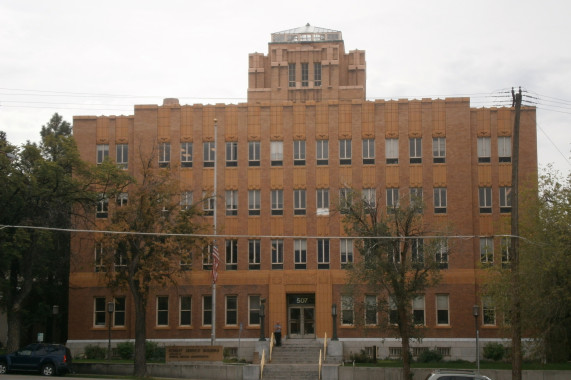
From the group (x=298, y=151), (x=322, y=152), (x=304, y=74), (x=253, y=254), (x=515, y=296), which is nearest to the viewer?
(x=515, y=296)

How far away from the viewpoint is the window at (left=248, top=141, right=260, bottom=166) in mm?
56562

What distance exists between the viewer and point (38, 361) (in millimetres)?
40656

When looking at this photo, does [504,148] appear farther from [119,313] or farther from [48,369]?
[48,369]

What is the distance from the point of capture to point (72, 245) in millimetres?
55438

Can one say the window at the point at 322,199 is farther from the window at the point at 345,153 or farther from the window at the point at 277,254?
the window at the point at 277,254

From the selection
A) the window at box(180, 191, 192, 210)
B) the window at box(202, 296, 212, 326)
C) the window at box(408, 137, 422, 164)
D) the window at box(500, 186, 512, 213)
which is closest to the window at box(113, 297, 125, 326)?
the window at box(202, 296, 212, 326)

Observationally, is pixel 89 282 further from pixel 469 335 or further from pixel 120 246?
pixel 469 335

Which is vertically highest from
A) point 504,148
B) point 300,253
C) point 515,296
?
point 504,148

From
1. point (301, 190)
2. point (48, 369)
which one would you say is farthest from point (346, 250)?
point (48, 369)

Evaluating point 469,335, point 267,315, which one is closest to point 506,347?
point 469,335

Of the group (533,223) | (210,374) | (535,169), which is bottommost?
(210,374)

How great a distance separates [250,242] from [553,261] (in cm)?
2793

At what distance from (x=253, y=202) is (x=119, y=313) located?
12707 millimetres

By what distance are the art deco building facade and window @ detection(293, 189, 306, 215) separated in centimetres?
7
